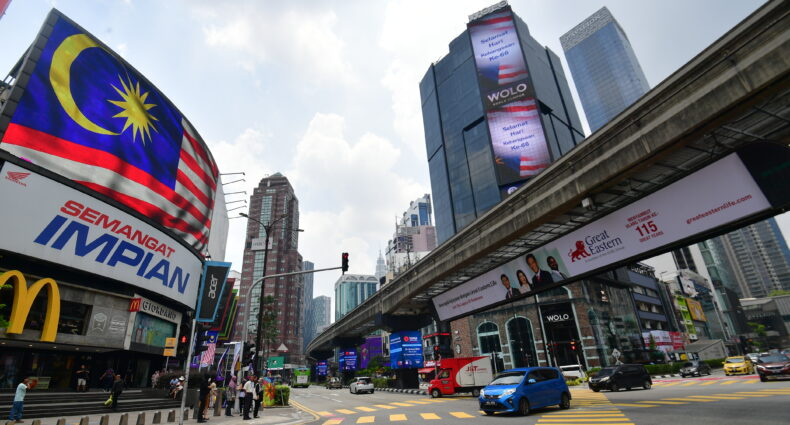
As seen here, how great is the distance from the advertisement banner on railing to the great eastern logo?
26.9 metres

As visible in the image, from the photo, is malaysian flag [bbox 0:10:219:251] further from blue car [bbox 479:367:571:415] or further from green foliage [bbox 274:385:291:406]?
blue car [bbox 479:367:571:415]

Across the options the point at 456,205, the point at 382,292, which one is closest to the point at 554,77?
the point at 456,205

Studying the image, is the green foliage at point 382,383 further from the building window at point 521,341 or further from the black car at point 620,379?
the black car at point 620,379

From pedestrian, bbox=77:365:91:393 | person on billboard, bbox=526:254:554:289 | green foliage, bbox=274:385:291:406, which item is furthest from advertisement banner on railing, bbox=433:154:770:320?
pedestrian, bbox=77:365:91:393

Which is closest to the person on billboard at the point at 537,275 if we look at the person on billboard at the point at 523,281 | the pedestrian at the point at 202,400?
the person on billboard at the point at 523,281

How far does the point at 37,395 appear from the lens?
18.8 m

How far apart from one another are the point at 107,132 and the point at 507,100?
82780 mm

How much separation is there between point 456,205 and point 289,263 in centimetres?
A: 7455

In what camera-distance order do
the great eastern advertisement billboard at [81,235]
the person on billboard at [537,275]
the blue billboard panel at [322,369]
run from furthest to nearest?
the blue billboard panel at [322,369] → the great eastern advertisement billboard at [81,235] → the person on billboard at [537,275]

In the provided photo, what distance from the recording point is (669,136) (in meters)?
12.3

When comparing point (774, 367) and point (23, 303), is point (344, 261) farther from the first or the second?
point (774, 367)

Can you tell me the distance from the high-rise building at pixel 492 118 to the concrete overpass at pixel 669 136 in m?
64.6

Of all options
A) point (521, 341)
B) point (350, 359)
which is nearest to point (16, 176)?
A: point (521, 341)

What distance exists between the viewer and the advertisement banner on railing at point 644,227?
37.6 ft
